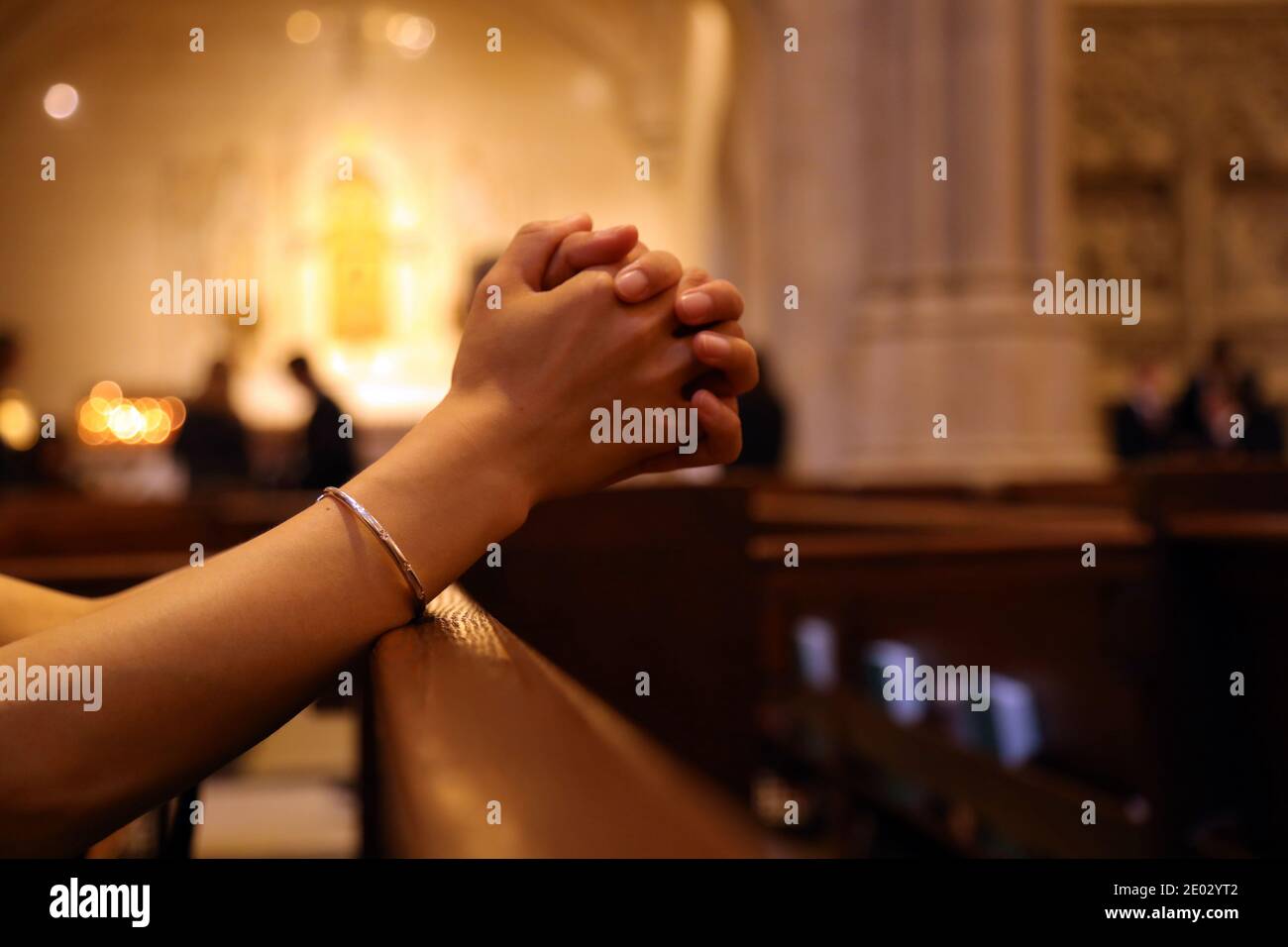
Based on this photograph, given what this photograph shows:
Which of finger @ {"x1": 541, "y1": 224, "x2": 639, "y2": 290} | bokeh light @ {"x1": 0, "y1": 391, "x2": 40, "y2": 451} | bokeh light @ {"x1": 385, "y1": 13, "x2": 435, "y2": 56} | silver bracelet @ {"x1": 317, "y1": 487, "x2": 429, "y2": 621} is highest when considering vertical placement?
bokeh light @ {"x1": 385, "y1": 13, "x2": 435, "y2": 56}

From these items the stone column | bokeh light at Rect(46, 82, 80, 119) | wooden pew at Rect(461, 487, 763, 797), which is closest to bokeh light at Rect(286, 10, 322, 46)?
bokeh light at Rect(46, 82, 80, 119)

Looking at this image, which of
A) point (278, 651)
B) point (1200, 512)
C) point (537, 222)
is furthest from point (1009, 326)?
point (278, 651)

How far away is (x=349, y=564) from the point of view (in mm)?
814

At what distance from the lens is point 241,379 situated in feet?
39.2

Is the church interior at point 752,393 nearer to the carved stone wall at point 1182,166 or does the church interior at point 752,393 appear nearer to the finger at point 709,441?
the carved stone wall at point 1182,166

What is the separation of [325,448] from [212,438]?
8.58 ft

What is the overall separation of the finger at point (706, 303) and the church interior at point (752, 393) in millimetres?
360

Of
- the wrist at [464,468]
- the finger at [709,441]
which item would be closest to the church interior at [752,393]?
the wrist at [464,468]

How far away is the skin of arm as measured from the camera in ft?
2.23

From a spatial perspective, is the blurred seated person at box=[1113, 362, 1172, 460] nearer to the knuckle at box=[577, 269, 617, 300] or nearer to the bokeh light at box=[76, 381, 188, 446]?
the knuckle at box=[577, 269, 617, 300]

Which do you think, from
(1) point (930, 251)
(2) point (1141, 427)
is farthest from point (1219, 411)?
(1) point (930, 251)

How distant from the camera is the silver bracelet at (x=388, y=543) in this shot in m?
0.85

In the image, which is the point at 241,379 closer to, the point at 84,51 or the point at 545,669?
the point at 84,51

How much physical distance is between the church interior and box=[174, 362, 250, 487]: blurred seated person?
23mm
